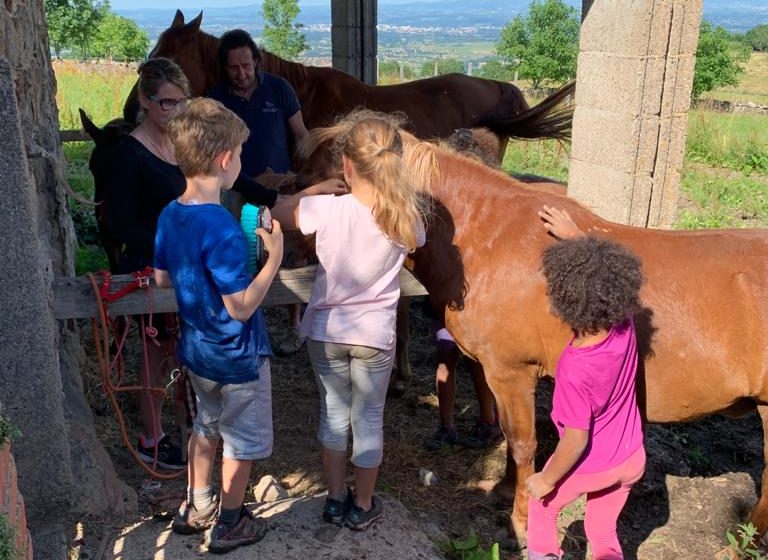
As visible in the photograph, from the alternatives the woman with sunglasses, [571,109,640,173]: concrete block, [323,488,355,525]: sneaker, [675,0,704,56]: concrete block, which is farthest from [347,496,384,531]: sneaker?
[675,0,704,56]: concrete block

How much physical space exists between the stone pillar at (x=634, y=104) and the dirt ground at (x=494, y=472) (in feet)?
4.42

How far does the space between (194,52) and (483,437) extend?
3.89m

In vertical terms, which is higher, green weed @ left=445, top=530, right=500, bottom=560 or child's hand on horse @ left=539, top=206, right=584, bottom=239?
child's hand on horse @ left=539, top=206, right=584, bottom=239

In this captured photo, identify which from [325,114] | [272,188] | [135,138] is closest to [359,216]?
[272,188]

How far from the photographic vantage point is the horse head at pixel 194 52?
19.8ft

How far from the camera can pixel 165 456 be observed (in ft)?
12.4

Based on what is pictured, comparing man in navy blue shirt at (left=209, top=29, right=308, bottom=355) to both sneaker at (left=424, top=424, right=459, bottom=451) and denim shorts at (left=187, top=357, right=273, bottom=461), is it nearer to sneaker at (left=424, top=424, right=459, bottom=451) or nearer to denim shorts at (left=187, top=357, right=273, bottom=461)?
sneaker at (left=424, top=424, right=459, bottom=451)

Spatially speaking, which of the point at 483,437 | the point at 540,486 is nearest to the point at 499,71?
the point at 483,437

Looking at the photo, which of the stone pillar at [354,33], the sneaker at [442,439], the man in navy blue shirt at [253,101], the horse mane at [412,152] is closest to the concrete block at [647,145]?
the horse mane at [412,152]

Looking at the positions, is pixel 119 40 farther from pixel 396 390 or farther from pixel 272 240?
pixel 272 240

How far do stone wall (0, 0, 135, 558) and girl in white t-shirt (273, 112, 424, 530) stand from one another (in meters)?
0.90

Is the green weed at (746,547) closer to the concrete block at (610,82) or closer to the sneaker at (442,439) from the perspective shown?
the sneaker at (442,439)

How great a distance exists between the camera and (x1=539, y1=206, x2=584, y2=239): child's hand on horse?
10.1 feet

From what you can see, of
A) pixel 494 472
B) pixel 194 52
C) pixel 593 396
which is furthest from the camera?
pixel 194 52
